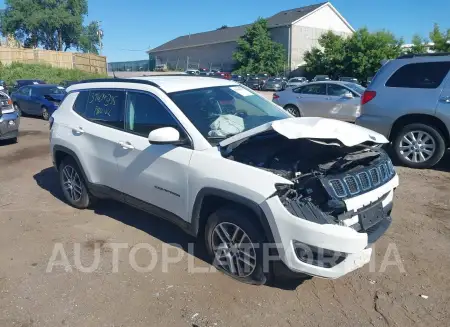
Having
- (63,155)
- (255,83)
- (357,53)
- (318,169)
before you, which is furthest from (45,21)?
(318,169)

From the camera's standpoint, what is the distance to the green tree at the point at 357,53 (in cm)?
3997

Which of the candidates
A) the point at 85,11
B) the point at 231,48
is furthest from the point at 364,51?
the point at 85,11

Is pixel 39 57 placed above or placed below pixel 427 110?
above

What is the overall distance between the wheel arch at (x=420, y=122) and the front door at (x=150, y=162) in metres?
4.74

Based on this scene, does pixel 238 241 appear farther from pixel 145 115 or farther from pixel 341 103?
pixel 341 103

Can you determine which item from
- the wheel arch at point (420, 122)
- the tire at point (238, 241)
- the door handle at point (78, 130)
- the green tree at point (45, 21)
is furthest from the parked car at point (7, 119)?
the green tree at point (45, 21)

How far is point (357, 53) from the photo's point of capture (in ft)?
134

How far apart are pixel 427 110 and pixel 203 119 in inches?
176

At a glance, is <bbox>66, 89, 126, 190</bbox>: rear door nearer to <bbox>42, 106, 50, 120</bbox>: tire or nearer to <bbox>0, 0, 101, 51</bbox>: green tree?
<bbox>42, 106, 50, 120</bbox>: tire

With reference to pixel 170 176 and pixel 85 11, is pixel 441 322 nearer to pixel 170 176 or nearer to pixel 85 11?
pixel 170 176

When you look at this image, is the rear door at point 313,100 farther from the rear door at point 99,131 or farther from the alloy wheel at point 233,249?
the alloy wheel at point 233,249

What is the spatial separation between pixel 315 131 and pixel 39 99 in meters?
14.7

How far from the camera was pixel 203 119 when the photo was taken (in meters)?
3.82

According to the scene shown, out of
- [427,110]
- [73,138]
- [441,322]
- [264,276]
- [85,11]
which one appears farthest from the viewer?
[85,11]
